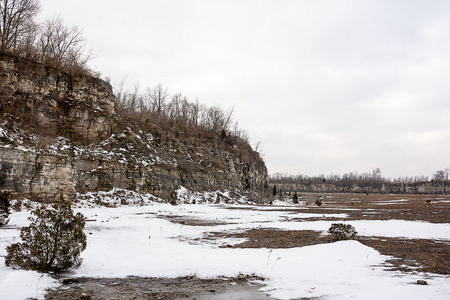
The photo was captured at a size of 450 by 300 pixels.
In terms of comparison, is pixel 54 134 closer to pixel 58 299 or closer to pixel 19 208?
pixel 19 208

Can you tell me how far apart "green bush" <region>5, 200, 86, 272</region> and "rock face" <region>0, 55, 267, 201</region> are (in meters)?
13.4

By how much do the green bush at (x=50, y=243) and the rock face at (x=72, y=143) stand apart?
13.4 meters

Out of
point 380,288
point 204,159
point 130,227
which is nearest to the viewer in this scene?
point 380,288

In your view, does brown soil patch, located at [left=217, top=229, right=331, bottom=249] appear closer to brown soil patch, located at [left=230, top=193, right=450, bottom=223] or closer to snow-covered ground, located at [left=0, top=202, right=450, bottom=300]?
snow-covered ground, located at [left=0, top=202, right=450, bottom=300]

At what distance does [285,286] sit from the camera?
5898 mm

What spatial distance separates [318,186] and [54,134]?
522ft

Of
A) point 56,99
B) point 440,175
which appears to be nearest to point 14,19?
point 56,99

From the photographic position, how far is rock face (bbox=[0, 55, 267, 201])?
21438 mm

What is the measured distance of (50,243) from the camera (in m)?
6.40

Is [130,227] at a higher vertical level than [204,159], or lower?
lower

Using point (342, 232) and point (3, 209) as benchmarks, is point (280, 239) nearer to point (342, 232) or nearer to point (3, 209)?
point (342, 232)

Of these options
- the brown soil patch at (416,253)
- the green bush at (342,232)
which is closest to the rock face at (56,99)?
the green bush at (342,232)

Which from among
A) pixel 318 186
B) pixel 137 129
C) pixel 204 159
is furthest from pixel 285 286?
pixel 318 186

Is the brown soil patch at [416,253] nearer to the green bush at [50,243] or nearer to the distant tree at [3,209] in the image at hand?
the green bush at [50,243]
